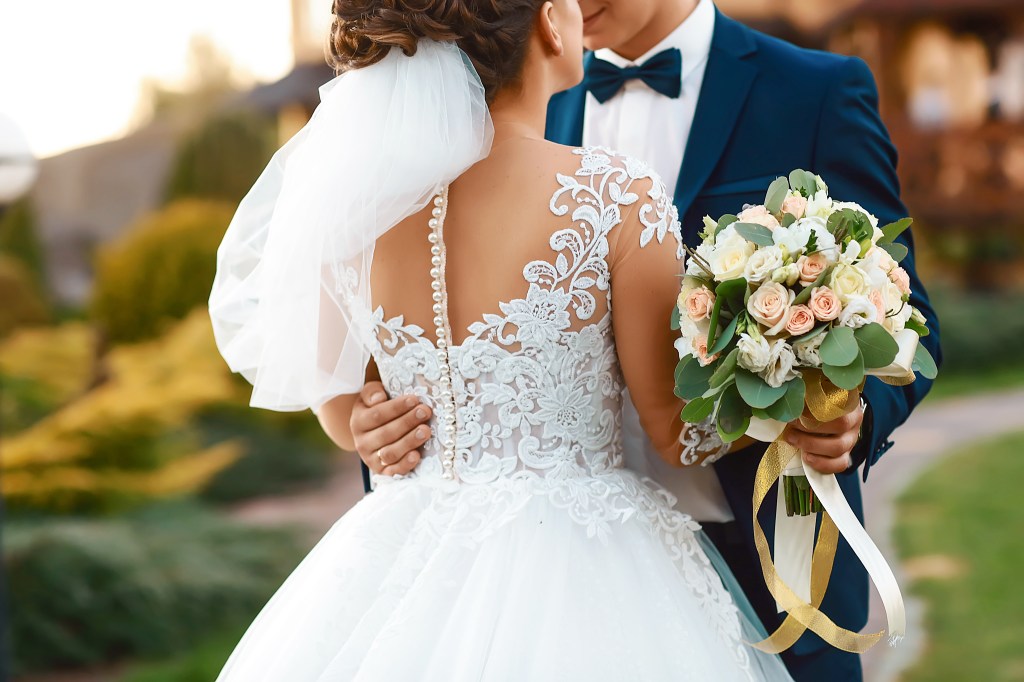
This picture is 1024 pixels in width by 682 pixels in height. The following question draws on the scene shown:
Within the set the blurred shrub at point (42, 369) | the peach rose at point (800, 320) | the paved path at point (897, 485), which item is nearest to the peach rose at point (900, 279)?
the peach rose at point (800, 320)

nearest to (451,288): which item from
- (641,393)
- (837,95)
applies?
(641,393)

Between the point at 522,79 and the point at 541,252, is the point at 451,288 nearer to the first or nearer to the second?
the point at 541,252

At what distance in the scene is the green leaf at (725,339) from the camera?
6.03 ft

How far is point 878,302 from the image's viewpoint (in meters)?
1.83

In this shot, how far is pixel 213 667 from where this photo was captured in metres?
5.25

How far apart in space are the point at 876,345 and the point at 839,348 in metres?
0.08

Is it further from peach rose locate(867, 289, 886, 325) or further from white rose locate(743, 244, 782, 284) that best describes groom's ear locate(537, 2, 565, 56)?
peach rose locate(867, 289, 886, 325)

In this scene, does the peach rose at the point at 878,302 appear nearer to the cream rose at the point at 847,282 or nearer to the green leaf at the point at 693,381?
the cream rose at the point at 847,282

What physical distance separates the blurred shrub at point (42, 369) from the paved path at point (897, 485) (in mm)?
1536

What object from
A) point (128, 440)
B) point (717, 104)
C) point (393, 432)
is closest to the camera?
point (393, 432)

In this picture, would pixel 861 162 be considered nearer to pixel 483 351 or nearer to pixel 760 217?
pixel 760 217

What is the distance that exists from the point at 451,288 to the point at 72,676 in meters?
4.40

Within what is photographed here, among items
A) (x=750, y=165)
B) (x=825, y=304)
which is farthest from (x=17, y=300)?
(x=825, y=304)

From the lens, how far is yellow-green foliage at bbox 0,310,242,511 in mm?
6273
